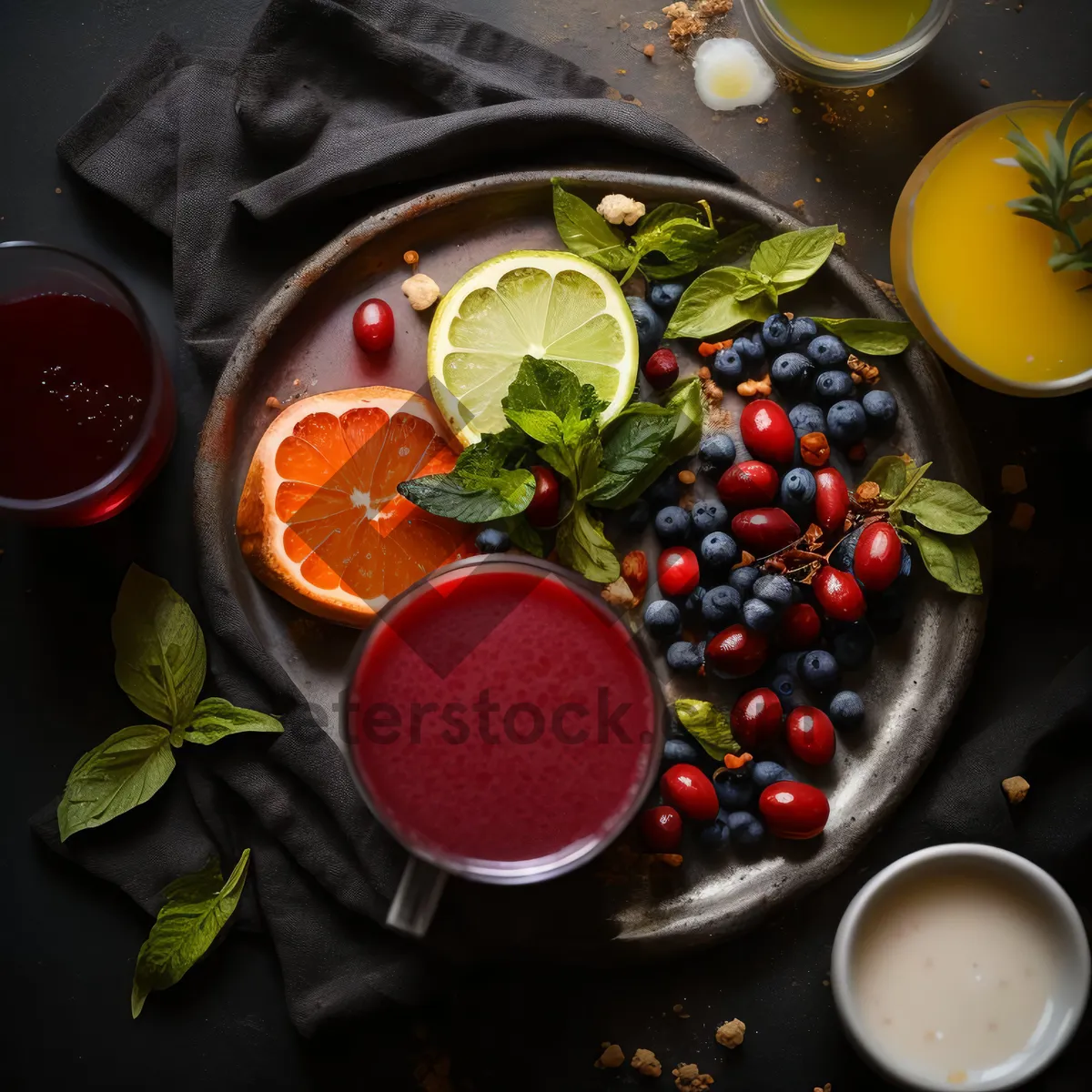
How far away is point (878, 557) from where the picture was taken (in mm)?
2021

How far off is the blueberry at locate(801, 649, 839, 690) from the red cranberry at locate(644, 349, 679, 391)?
2.07ft

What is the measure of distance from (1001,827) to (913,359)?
0.99 m

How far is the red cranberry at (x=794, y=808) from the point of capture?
202 centimetres

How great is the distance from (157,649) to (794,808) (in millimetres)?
1340

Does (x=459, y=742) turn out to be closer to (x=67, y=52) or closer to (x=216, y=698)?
(x=216, y=698)

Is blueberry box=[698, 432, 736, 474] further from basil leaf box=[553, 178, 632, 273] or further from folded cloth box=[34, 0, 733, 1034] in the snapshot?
folded cloth box=[34, 0, 733, 1034]

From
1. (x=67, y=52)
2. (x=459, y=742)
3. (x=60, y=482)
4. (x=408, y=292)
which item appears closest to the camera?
(x=459, y=742)

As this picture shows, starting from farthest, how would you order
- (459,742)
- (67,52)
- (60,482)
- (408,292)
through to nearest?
(67,52), (408,292), (60,482), (459,742)

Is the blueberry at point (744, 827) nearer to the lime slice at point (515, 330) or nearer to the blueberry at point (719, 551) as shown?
the blueberry at point (719, 551)

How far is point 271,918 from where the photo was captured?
2.13 metres

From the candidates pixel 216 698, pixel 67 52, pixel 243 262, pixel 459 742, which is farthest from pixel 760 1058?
pixel 67 52

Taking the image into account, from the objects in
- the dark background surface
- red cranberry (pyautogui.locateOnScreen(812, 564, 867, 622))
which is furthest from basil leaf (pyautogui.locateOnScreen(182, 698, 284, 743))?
red cranberry (pyautogui.locateOnScreen(812, 564, 867, 622))

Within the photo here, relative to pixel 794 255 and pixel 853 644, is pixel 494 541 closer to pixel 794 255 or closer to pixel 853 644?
pixel 853 644

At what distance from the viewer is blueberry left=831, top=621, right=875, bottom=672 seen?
6.95 ft
